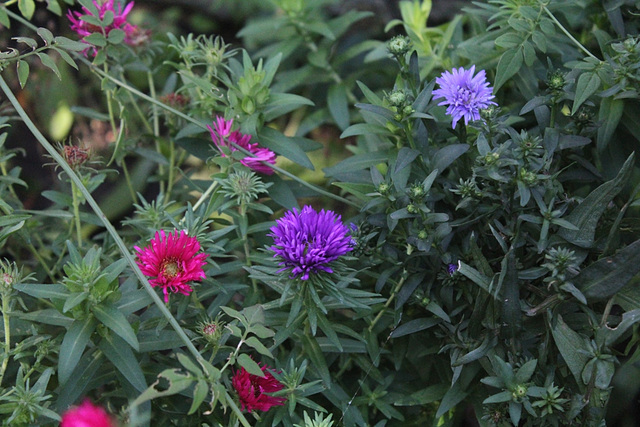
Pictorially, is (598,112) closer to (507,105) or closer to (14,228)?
(507,105)

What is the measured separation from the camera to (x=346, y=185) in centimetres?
117

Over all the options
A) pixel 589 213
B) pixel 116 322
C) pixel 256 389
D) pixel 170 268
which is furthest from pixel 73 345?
pixel 589 213

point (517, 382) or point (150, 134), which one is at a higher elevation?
point (150, 134)

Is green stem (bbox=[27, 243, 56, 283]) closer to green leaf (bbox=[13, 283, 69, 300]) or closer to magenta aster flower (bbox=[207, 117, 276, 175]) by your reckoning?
green leaf (bbox=[13, 283, 69, 300])

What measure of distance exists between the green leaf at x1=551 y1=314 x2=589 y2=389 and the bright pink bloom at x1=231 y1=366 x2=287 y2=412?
0.43 metres

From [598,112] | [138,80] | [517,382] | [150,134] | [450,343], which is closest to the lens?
[517,382]

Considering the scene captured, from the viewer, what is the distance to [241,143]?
1.25 m

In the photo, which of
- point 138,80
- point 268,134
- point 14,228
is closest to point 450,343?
point 268,134

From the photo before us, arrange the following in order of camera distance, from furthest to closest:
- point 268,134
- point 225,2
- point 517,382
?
point 225,2
point 268,134
point 517,382

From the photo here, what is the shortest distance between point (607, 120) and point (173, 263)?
30.5 inches

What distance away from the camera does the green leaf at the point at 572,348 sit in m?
0.97

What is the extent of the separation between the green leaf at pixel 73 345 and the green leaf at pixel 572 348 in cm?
70

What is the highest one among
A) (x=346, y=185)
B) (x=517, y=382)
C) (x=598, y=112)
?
(x=598, y=112)

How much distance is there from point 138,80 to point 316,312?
Answer: 1482 millimetres
